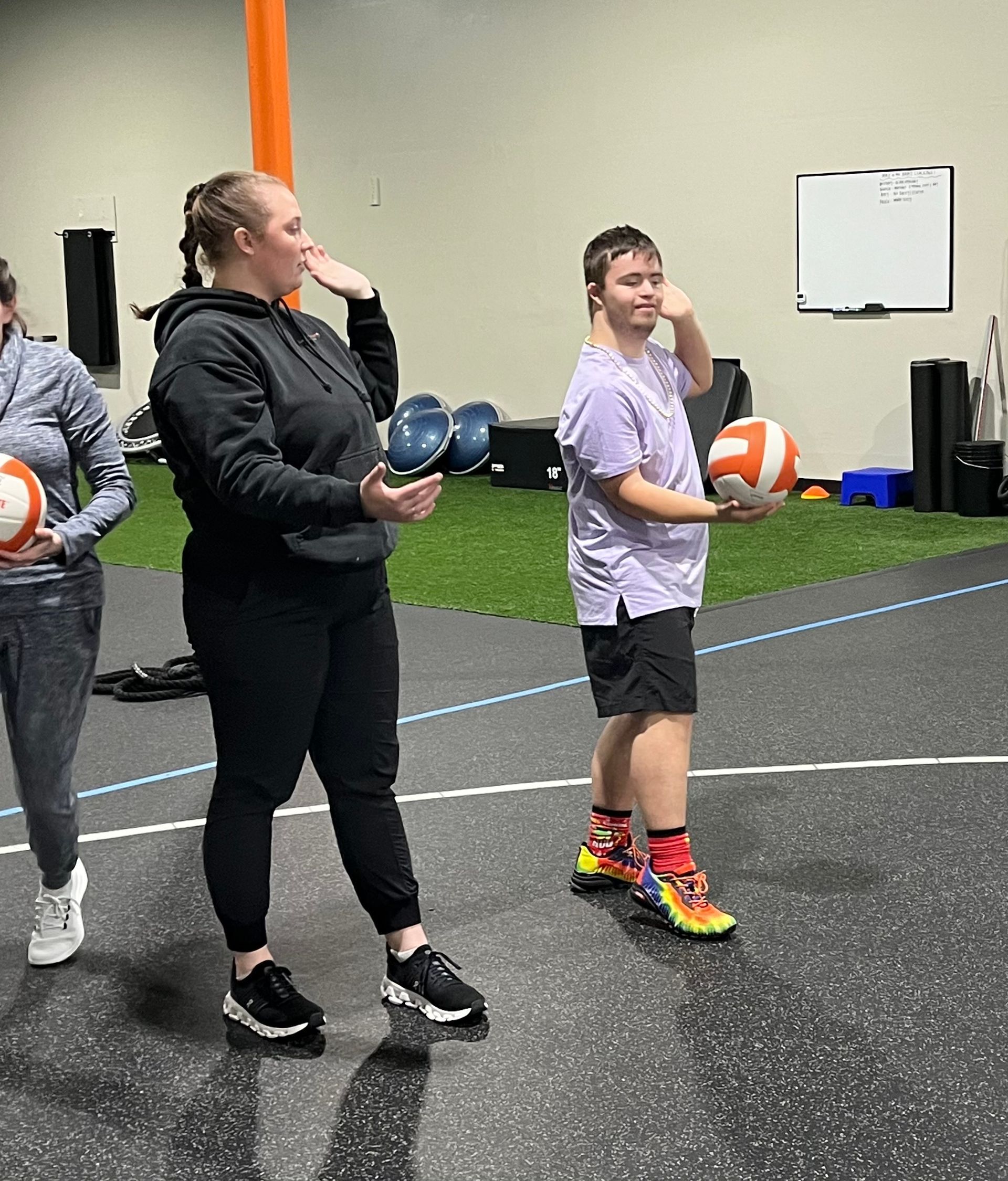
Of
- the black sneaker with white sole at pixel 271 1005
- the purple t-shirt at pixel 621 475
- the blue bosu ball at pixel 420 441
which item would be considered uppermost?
the purple t-shirt at pixel 621 475

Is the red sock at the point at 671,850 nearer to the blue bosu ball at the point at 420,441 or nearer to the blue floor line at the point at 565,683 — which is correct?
the blue floor line at the point at 565,683

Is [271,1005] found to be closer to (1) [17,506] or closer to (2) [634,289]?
(1) [17,506]

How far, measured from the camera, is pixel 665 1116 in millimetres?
2584

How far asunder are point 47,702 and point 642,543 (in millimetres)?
1241

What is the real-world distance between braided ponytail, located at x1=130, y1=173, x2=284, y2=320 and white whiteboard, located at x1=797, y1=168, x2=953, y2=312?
783cm

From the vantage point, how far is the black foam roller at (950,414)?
957 cm

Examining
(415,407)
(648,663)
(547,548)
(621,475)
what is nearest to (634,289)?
(621,475)

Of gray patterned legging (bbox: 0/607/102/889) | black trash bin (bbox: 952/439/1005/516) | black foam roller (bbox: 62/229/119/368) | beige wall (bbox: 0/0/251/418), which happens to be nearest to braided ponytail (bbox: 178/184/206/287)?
gray patterned legging (bbox: 0/607/102/889)

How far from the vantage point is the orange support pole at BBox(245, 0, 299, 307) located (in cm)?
527

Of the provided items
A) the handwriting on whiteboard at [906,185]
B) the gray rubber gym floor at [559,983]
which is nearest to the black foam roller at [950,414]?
the handwriting on whiteboard at [906,185]

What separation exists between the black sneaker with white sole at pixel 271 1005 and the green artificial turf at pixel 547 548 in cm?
393

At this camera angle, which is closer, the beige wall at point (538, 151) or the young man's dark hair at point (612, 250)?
the young man's dark hair at point (612, 250)

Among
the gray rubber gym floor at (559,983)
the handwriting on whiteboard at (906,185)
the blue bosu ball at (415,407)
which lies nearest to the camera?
the gray rubber gym floor at (559,983)

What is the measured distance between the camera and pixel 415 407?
1252cm
